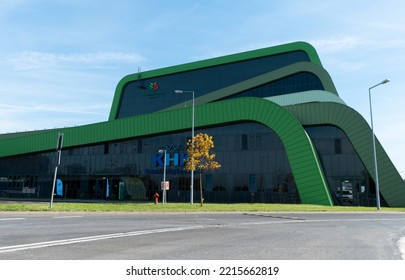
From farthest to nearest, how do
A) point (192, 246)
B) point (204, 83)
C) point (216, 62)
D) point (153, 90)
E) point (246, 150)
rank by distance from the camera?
1. point (153, 90)
2. point (204, 83)
3. point (216, 62)
4. point (246, 150)
5. point (192, 246)

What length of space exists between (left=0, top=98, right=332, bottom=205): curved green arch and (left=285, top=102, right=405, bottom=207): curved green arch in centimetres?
268

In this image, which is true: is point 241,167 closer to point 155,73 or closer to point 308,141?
point 308,141

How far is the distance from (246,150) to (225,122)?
381 cm

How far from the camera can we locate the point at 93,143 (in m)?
44.3

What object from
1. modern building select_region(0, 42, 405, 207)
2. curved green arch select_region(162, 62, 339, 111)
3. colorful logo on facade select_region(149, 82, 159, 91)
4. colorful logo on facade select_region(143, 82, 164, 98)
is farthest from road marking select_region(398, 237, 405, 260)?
colorful logo on facade select_region(149, 82, 159, 91)

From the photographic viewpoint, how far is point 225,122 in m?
37.9

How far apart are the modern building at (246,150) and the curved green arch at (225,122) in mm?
98

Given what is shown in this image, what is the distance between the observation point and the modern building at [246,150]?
3309 cm

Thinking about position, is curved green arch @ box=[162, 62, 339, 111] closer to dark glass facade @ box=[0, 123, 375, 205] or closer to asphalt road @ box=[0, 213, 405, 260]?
dark glass facade @ box=[0, 123, 375, 205]

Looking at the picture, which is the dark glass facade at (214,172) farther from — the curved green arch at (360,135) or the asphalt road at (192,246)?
the asphalt road at (192,246)

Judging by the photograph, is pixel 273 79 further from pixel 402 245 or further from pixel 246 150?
pixel 402 245

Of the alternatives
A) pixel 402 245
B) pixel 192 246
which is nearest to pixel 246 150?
pixel 402 245

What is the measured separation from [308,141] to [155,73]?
41.3 meters

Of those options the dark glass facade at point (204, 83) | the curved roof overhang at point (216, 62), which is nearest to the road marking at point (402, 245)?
the dark glass facade at point (204, 83)
